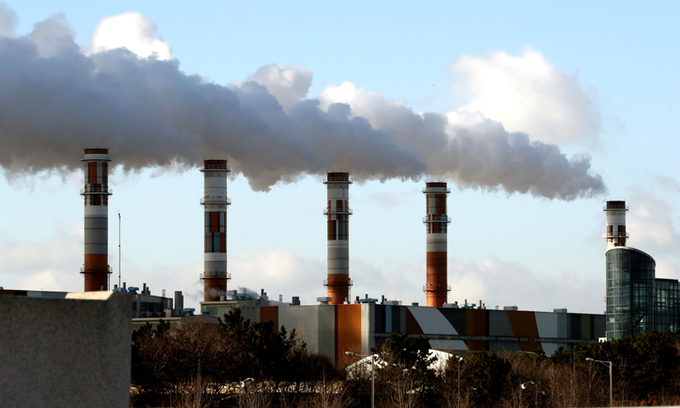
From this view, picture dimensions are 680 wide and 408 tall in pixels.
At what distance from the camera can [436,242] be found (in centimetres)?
10338

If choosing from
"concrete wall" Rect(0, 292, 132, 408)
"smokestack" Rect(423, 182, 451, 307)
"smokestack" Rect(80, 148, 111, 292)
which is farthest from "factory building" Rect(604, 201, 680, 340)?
"concrete wall" Rect(0, 292, 132, 408)

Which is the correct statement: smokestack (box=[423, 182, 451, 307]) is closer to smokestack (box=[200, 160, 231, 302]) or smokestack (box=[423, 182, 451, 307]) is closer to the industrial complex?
the industrial complex

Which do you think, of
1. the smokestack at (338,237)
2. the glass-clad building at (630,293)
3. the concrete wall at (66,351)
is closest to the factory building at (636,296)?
the glass-clad building at (630,293)

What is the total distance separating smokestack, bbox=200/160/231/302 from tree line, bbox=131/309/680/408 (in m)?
25.3

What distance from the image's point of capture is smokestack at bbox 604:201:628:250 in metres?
108

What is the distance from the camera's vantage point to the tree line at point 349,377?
55469mm

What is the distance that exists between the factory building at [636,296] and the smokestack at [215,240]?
3767 cm

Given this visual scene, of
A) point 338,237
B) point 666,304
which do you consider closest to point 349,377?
point 338,237

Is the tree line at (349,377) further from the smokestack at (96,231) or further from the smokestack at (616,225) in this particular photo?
the smokestack at (616,225)

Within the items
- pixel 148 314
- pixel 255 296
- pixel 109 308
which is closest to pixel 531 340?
pixel 255 296

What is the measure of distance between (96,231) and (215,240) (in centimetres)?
1083

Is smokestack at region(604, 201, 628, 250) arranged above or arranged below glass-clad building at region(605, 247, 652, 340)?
above

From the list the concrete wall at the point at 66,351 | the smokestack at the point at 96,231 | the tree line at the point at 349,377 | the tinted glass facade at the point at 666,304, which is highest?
the smokestack at the point at 96,231

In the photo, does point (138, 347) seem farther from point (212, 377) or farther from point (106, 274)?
point (106, 274)
